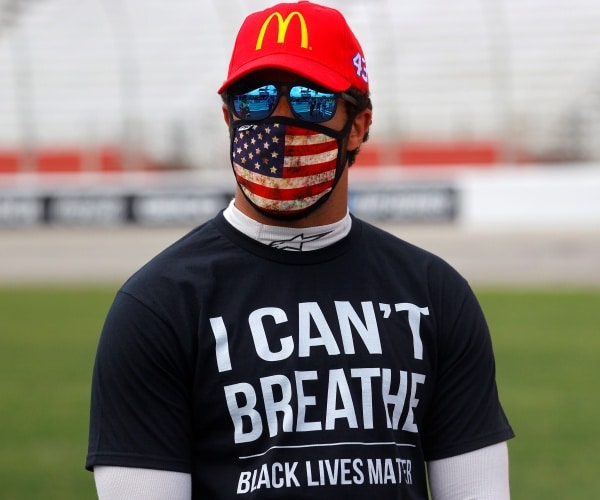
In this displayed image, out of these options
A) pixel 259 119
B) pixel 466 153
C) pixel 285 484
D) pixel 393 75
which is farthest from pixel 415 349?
pixel 393 75

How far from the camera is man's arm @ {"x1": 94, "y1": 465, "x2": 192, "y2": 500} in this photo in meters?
2.11

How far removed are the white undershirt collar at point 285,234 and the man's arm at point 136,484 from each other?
48cm

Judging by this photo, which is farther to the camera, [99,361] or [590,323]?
[590,323]

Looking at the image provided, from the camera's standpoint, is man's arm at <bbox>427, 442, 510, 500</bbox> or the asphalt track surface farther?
the asphalt track surface

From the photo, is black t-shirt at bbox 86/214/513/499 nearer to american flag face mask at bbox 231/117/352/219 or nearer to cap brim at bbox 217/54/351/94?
american flag face mask at bbox 231/117/352/219

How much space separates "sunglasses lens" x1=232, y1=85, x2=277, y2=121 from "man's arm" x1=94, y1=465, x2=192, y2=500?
701 mm

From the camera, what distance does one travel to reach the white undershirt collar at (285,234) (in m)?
2.26

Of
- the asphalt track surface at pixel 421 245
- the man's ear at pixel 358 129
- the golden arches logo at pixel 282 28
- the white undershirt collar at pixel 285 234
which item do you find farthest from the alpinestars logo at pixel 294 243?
the asphalt track surface at pixel 421 245

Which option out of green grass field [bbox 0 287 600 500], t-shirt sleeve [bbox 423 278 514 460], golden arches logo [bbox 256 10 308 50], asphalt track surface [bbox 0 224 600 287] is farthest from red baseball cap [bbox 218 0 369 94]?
asphalt track surface [bbox 0 224 600 287]

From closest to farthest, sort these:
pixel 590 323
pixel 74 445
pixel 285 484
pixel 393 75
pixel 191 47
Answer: pixel 285 484 → pixel 74 445 → pixel 590 323 → pixel 393 75 → pixel 191 47

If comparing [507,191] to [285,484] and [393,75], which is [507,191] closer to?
[393,75]

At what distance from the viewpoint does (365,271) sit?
230 centimetres

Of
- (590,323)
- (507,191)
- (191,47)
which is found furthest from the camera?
(191,47)

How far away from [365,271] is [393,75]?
27178mm
